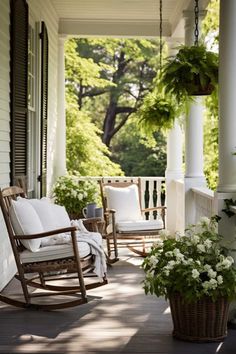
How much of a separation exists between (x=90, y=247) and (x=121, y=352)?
1634mm

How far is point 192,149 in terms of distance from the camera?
7.75 m

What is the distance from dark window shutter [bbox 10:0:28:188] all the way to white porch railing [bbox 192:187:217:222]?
6.16 feet

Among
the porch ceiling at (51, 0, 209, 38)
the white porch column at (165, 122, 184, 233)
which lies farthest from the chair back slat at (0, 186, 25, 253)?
the white porch column at (165, 122, 184, 233)

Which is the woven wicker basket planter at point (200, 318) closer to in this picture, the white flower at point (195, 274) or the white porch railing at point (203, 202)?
the white flower at point (195, 274)

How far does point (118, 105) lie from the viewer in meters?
21.7

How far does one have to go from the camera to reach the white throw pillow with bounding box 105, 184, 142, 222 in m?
8.55

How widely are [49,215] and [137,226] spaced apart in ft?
7.37

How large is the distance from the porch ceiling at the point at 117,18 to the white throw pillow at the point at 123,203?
2.45 m

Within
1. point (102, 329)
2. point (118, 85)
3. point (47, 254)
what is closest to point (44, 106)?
point (47, 254)

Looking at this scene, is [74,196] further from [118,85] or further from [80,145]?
[118,85]

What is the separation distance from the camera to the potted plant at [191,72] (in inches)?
207

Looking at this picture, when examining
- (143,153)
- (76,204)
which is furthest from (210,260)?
(143,153)

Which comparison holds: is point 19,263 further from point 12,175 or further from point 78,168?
point 78,168

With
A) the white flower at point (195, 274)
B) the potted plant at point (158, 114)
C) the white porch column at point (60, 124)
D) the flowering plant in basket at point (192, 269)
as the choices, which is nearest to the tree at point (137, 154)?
the white porch column at point (60, 124)
